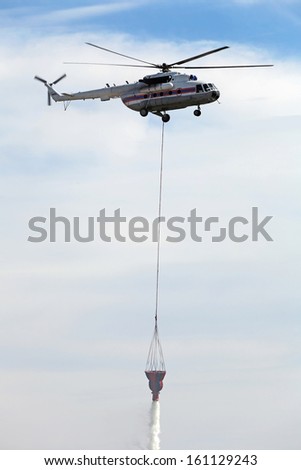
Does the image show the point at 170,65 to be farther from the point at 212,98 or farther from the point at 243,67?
the point at 243,67

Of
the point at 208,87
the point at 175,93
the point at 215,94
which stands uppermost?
the point at 208,87

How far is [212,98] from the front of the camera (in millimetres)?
Answer: 82562

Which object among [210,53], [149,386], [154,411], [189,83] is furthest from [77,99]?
[154,411]

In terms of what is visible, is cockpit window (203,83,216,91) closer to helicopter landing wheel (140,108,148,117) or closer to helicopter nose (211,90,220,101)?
helicopter nose (211,90,220,101)

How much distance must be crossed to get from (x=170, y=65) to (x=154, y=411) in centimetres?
4584

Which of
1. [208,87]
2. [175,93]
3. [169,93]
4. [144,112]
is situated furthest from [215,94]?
[144,112]

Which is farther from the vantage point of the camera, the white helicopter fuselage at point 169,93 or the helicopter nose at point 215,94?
the helicopter nose at point 215,94

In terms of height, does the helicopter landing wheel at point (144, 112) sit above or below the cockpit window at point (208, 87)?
below

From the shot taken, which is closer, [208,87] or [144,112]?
[208,87]

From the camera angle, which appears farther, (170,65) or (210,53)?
(170,65)

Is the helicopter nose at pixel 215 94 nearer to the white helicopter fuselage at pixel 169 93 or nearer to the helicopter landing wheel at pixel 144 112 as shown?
the white helicopter fuselage at pixel 169 93

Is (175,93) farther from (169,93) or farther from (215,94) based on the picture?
(215,94)

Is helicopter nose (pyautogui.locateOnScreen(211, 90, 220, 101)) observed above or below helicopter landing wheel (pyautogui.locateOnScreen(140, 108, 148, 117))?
above

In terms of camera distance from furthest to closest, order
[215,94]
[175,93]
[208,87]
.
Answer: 1. [215,94]
2. [208,87]
3. [175,93]
